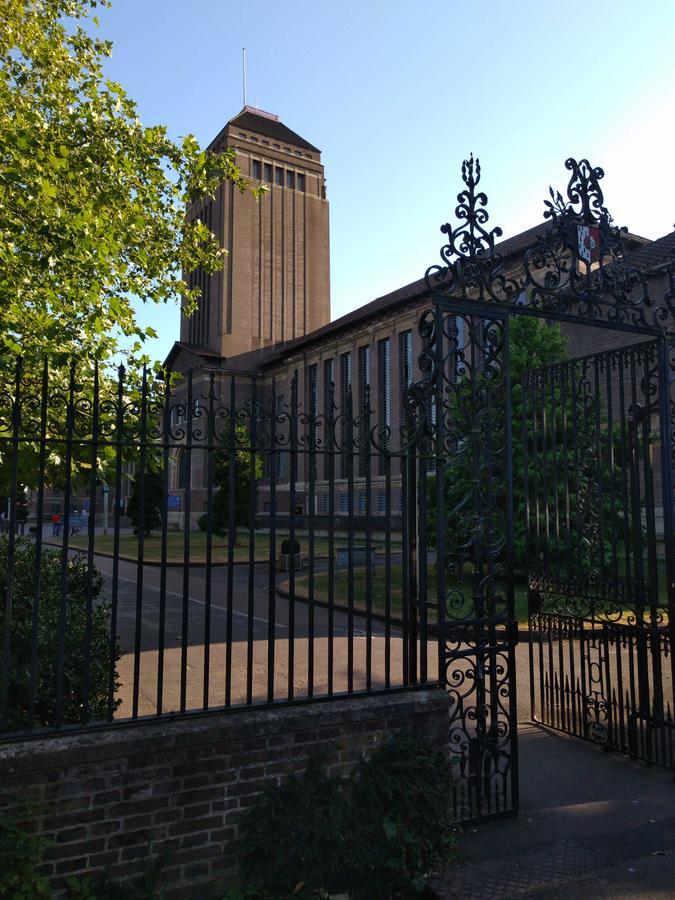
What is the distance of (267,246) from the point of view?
64062 millimetres

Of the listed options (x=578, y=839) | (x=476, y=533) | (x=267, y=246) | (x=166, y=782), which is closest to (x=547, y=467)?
(x=476, y=533)

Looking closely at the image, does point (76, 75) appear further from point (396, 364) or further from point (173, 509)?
point (173, 509)

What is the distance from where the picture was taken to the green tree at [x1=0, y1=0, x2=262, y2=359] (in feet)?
20.0

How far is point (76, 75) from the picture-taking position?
8695mm

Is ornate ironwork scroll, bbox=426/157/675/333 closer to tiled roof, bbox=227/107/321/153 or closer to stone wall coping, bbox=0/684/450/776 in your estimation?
stone wall coping, bbox=0/684/450/776

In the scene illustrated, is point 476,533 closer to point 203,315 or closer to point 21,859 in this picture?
point 21,859

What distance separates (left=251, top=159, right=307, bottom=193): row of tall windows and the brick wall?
6501cm

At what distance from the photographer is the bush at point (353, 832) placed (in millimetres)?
3639

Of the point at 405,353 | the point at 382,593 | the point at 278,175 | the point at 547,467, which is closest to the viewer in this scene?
the point at 547,467

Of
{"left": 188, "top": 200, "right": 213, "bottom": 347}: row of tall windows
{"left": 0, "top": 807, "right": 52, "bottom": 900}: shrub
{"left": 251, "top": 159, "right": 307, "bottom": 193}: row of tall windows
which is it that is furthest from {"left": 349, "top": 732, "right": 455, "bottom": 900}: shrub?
{"left": 251, "top": 159, "right": 307, "bottom": 193}: row of tall windows

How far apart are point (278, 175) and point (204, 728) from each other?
224ft

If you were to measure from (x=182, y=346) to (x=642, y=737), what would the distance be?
2433 inches

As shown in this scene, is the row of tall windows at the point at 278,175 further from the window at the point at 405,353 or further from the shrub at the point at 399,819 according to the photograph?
the shrub at the point at 399,819

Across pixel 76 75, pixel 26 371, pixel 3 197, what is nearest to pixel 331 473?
pixel 26 371
